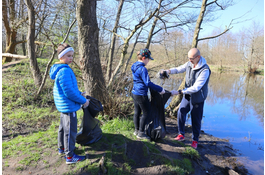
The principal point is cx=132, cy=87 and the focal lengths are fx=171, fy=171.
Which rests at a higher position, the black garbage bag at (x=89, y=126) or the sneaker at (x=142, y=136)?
the black garbage bag at (x=89, y=126)

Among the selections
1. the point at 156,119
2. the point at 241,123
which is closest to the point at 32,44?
the point at 156,119

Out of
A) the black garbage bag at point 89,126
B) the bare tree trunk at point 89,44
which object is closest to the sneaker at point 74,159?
the black garbage bag at point 89,126

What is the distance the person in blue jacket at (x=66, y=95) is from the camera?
2.45 m

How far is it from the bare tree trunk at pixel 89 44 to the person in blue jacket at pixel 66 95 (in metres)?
1.52

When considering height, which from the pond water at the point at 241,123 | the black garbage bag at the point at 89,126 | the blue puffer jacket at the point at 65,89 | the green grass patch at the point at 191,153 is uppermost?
the blue puffer jacket at the point at 65,89

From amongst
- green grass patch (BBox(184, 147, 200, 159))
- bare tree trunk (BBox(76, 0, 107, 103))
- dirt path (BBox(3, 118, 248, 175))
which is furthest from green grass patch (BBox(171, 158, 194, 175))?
bare tree trunk (BBox(76, 0, 107, 103))

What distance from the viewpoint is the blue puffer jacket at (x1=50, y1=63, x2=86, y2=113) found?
244 centimetres

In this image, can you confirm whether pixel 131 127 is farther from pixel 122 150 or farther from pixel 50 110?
pixel 50 110

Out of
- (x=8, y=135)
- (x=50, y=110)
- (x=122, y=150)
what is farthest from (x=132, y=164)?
(x=50, y=110)

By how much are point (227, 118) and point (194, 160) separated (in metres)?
4.70

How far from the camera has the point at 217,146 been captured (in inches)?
178

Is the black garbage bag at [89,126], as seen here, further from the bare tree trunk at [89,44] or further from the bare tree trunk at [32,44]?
the bare tree trunk at [32,44]

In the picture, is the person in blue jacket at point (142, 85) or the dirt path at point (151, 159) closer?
the dirt path at point (151, 159)

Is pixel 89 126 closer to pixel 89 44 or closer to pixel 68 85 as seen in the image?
pixel 68 85
